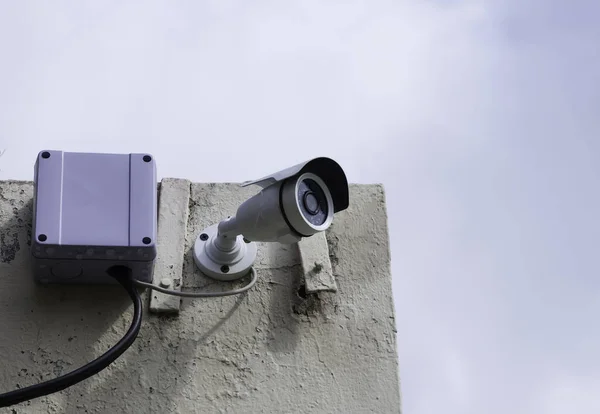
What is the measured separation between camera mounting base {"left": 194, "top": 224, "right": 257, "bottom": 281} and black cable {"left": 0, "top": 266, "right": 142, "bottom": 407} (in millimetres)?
204

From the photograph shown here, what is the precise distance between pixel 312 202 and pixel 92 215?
0.44 metres

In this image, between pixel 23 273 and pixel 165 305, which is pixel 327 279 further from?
pixel 23 273

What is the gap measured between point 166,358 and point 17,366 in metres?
0.30

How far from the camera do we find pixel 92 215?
5.58 ft

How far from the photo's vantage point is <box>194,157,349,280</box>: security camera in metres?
1.61

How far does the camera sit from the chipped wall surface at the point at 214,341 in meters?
1.75

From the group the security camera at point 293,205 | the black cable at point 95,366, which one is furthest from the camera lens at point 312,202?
the black cable at point 95,366

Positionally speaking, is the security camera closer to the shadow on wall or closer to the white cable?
the white cable

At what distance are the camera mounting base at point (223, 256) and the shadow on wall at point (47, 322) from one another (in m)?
0.19

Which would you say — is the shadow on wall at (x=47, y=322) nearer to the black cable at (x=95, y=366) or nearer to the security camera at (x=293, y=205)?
the black cable at (x=95, y=366)

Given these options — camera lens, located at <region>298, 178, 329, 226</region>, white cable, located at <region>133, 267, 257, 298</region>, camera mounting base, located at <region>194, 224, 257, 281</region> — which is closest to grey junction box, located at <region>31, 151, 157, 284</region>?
white cable, located at <region>133, 267, 257, 298</region>

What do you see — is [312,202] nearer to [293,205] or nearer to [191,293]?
[293,205]

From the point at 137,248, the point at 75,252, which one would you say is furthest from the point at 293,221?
the point at 75,252

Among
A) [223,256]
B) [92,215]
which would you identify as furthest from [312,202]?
[92,215]
